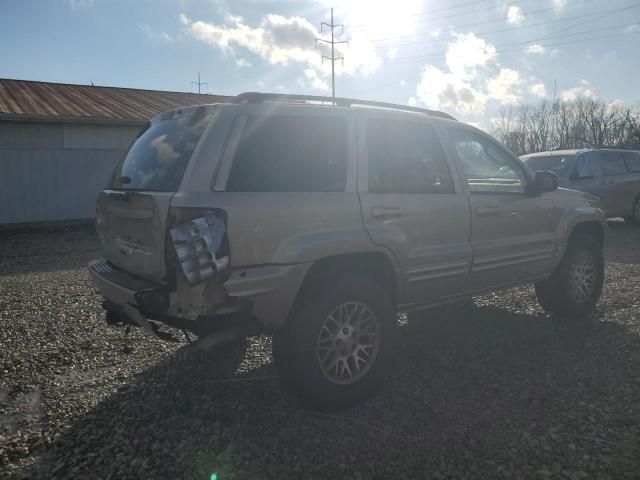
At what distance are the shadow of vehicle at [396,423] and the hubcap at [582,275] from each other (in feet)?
2.76

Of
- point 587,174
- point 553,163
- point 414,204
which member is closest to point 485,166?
point 414,204

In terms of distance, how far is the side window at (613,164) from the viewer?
10.8 m

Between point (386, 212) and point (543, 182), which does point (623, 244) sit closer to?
point (543, 182)

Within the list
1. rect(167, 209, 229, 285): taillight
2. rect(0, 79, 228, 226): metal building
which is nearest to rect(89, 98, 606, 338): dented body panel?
rect(167, 209, 229, 285): taillight

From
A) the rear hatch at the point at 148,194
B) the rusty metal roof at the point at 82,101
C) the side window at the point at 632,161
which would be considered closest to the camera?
the rear hatch at the point at 148,194

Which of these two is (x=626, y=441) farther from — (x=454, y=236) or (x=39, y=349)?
(x=39, y=349)

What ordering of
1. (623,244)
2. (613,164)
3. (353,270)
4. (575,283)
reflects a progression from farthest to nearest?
(613,164), (623,244), (575,283), (353,270)

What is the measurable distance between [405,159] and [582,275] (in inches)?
108

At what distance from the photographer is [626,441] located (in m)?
2.74

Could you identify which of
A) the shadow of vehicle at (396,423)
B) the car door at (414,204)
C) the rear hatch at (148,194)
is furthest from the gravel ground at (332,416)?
the rear hatch at (148,194)

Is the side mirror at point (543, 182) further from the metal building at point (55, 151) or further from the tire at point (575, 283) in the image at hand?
the metal building at point (55, 151)

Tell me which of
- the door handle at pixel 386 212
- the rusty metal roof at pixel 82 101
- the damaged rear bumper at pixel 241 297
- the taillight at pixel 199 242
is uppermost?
the rusty metal roof at pixel 82 101

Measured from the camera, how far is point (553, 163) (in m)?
10.5

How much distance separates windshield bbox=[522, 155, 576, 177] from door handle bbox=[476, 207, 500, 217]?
700 cm
